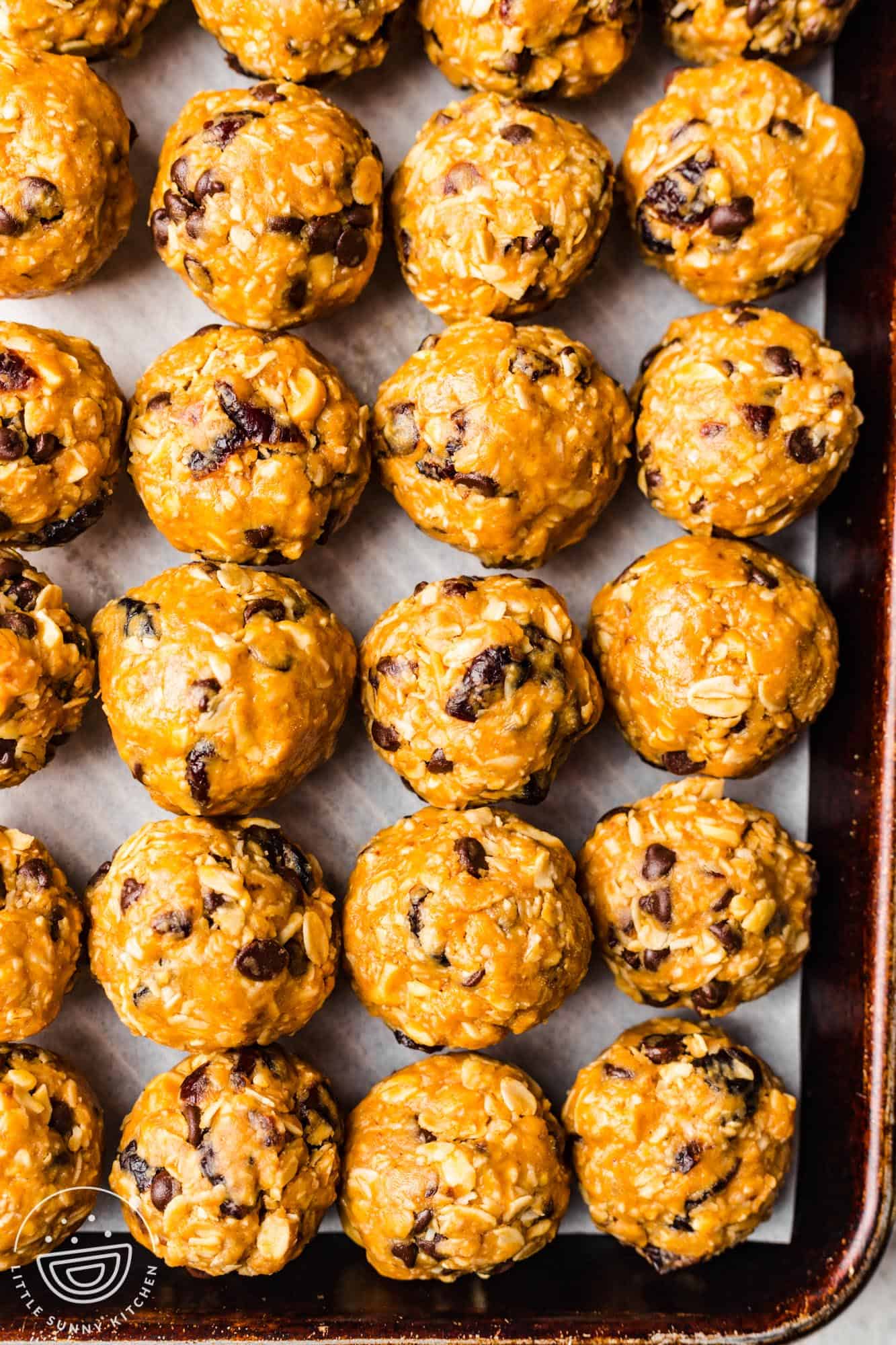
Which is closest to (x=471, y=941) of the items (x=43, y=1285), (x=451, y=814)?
(x=451, y=814)

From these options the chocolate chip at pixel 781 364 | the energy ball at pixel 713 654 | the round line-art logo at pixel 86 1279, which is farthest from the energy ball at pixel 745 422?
the round line-art logo at pixel 86 1279

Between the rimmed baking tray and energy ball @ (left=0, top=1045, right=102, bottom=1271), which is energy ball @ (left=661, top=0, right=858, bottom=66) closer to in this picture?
the rimmed baking tray

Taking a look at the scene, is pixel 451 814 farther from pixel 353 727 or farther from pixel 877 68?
pixel 877 68

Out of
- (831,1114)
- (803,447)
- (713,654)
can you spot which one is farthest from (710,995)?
(803,447)

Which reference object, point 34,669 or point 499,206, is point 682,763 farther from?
point 34,669

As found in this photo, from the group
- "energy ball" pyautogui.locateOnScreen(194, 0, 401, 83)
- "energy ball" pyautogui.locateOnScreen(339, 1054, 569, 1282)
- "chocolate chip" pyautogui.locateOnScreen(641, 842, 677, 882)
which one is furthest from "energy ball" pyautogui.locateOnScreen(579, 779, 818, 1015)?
"energy ball" pyautogui.locateOnScreen(194, 0, 401, 83)

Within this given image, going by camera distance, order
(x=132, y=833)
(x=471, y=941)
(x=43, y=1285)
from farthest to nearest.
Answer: (x=132, y=833) → (x=43, y=1285) → (x=471, y=941)
